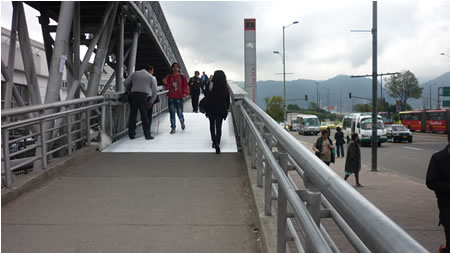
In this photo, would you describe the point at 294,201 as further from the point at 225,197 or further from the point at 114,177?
the point at 114,177

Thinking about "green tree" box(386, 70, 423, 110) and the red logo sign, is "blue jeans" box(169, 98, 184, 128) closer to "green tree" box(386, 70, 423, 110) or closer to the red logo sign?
the red logo sign

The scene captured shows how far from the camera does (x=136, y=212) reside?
4.41m

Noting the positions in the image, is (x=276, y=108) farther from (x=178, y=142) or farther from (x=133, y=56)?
(x=178, y=142)

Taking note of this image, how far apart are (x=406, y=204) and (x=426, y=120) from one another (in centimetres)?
4263

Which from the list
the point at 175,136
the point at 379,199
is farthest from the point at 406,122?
the point at 175,136

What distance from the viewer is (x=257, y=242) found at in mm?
3646

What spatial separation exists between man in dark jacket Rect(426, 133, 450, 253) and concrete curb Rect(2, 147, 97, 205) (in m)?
4.96

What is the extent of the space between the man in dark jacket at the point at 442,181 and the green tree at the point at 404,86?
3917 inches

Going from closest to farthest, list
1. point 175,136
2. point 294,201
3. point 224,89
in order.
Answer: point 294,201 < point 224,89 < point 175,136

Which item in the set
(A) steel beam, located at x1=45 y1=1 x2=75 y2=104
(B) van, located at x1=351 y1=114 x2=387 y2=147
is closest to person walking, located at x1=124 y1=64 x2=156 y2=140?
(A) steel beam, located at x1=45 y1=1 x2=75 y2=104

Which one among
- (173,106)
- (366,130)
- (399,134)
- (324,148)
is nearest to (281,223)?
(173,106)

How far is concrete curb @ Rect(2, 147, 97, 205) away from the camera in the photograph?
187 inches

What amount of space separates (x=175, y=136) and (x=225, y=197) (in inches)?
204

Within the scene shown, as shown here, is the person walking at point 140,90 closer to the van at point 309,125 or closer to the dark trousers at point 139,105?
the dark trousers at point 139,105
